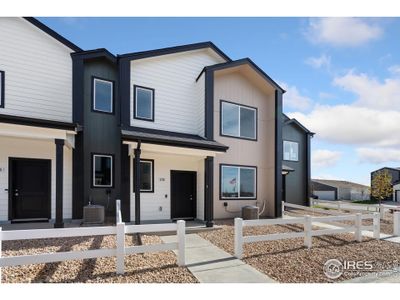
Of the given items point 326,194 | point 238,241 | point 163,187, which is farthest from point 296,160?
point 326,194

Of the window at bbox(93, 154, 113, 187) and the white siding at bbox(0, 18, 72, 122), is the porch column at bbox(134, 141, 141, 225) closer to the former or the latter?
the window at bbox(93, 154, 113, 187)

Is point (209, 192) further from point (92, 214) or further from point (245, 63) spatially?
point (245, 63)

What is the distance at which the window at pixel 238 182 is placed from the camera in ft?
41.0

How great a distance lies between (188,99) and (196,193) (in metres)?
3.97

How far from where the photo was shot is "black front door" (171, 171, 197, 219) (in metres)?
11.7

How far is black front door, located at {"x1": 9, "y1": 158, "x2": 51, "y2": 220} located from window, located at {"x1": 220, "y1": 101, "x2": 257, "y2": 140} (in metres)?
7.08

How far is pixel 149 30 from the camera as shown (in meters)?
8.70

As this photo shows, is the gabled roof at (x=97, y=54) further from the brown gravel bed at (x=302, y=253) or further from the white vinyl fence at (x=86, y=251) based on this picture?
the white vinyl fence at (x=86, y=251)

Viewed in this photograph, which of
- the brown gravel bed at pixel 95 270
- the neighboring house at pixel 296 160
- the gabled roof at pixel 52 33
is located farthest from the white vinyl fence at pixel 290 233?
the neighboring house at pixel 296 160

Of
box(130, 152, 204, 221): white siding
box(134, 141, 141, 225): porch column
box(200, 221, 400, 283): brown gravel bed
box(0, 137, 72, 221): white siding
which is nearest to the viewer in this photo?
box(200, 221, 400, 283): brown gravel bed

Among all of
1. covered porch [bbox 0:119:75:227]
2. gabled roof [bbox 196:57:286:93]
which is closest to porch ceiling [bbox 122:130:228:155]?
covered porch [bbox 0:119:75:227]

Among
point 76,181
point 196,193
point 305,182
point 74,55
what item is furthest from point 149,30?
point 305,182

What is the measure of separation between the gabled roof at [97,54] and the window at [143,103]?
4.70 ft
